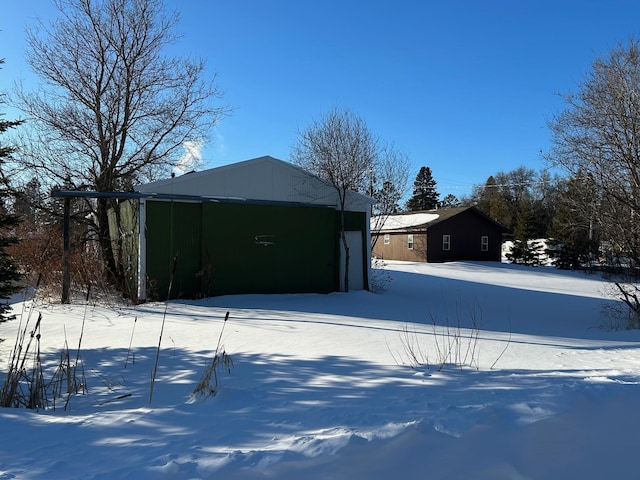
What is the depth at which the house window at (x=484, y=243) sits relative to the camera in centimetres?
3422

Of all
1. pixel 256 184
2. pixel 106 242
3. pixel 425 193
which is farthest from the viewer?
pixel 425 193

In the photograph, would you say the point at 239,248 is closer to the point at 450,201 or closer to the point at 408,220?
the point at 408,220

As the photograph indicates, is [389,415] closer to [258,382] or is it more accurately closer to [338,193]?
[258,382]

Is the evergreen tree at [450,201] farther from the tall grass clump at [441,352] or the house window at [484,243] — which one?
the tall grass clump at [441,352]

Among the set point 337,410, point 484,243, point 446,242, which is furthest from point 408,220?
point 337,410

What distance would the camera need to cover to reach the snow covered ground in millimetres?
2617

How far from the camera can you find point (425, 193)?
61906mm

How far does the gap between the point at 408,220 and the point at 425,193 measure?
1150 inches

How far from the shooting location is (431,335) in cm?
770

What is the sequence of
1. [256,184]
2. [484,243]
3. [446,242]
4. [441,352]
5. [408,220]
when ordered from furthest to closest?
[484,243] < [408,220] < [446,242] < [256,184] < [441,352]

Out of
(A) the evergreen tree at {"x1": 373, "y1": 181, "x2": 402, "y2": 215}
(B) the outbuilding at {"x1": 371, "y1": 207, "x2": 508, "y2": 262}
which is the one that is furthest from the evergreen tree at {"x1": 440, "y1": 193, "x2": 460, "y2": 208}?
(A) the evergreen tree at {"x1": 373, "y1": 181, "x2": 402, "y2": 215}

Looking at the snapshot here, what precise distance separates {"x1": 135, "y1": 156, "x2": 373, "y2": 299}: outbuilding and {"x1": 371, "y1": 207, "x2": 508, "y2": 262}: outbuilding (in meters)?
16.9

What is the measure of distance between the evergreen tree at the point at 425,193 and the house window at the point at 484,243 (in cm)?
2601

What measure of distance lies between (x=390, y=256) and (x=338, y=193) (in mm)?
21045
